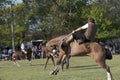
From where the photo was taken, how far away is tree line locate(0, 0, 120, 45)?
70.3 metres

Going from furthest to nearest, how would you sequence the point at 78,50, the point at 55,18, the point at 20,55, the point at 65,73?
the point at 55,18 < the point at 20,55 < the point at 65,73 < the point at 78,50

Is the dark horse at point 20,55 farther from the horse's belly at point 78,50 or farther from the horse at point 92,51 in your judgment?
the horse's belly at point 78,50

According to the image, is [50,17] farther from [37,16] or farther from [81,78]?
[81,78]

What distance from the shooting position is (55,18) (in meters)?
69.8

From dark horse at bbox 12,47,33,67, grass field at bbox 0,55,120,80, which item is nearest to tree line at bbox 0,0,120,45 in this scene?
dark horse at bbox 12,47,33,67

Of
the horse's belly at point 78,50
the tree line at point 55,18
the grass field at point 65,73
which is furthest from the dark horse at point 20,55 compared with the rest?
the tree line at point 55,18

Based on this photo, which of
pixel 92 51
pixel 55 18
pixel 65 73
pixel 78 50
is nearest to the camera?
pixel 92 51

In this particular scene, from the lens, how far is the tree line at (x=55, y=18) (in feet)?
231

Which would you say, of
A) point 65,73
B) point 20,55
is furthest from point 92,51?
point 20,55

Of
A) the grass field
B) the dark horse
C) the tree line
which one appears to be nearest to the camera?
the grass field

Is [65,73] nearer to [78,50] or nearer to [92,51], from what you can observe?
[78,50]

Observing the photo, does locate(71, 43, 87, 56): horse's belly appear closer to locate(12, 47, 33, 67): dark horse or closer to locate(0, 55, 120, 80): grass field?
locate(0, 55, 120, 80): grass field

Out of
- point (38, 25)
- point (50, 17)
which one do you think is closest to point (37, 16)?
point (38, 25)

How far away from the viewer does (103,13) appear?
78250 millimetres
